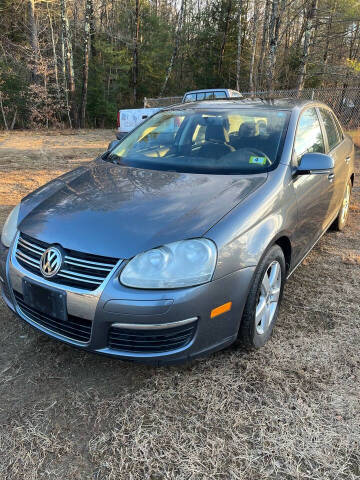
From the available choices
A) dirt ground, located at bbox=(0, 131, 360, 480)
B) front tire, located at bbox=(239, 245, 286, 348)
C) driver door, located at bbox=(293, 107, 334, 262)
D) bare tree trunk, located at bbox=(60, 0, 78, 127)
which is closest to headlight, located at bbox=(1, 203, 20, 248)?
dirt ground, located at bbox=(0, 131, 360, 480)

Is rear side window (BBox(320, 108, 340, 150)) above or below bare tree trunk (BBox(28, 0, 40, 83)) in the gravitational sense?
below

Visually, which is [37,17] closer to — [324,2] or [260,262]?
[324,2]

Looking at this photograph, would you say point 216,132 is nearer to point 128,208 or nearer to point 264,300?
point 128,208

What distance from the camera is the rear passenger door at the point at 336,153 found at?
3.73 meters

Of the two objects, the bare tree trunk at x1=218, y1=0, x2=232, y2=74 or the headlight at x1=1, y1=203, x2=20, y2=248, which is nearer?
the headlight at x1=1, y1=203, x2=20, y2=248

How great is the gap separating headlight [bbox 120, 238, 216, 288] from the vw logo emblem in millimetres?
381

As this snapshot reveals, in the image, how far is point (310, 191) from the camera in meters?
2.95

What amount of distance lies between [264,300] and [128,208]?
3.44ft

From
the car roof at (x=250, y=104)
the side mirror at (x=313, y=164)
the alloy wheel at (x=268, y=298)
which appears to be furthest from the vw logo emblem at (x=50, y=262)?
the car roof at (x=250, y=104)

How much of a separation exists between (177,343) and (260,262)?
0.68 metres

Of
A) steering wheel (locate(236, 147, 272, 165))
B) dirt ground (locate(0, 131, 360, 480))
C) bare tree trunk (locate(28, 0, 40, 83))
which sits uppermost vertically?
bare tree trunk (locate(28, 0, 40, 83))

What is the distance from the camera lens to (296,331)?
2.70 metres

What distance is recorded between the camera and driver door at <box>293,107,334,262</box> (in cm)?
280

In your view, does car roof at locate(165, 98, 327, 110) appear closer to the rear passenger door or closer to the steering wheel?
the rear passenger door
